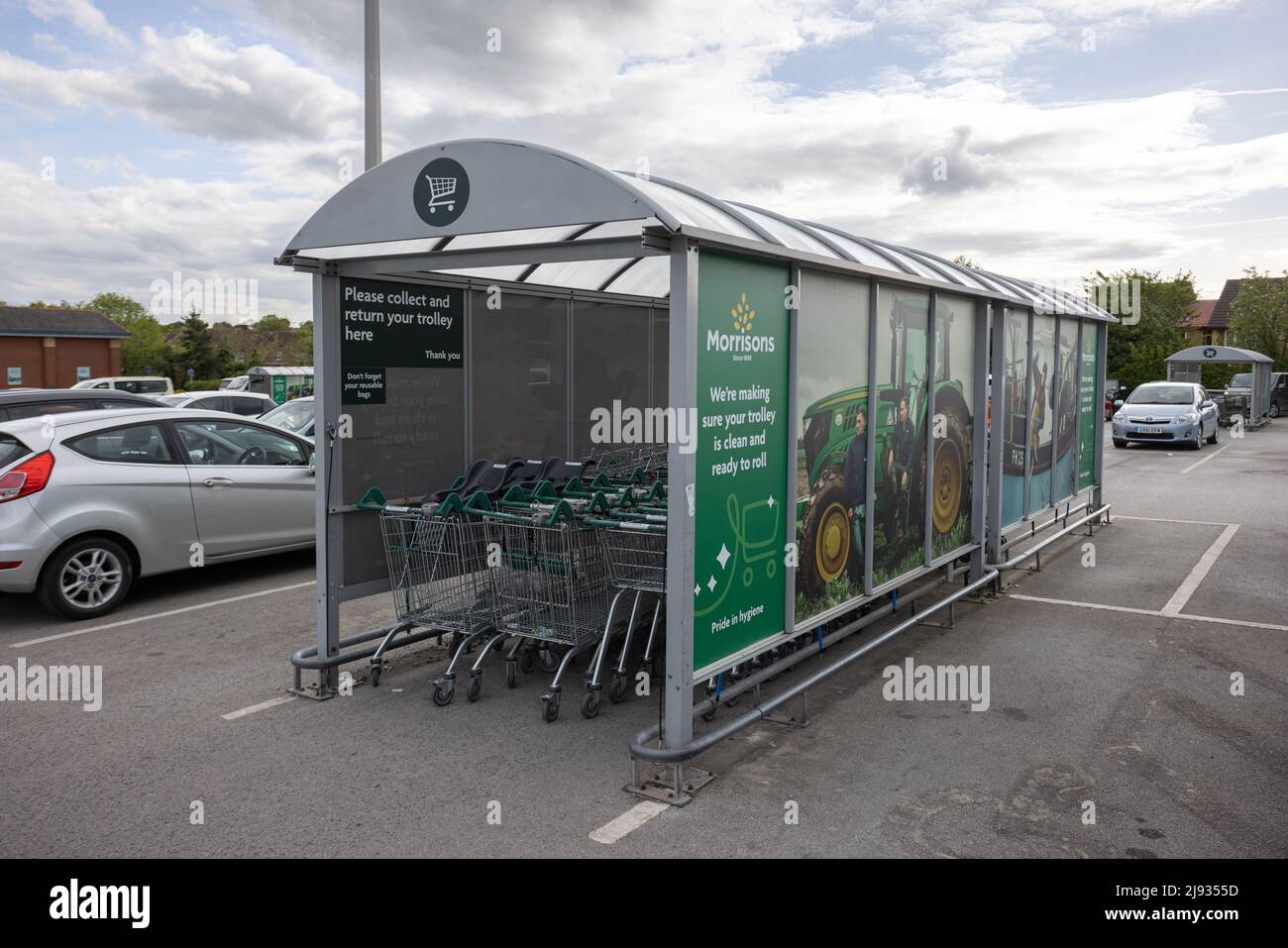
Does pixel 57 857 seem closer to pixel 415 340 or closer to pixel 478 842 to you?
pixel 478 842

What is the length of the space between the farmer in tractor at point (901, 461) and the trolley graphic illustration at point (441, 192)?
3.28m

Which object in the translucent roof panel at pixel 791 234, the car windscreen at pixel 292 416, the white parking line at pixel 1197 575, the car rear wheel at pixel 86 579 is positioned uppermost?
the translucent roof panel at pixel 791 234

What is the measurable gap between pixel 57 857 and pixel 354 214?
3.42 m

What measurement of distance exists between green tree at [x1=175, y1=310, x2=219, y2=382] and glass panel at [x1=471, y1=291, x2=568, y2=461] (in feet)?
190

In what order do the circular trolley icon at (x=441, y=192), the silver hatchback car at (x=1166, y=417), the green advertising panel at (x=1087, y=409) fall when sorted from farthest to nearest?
the silver hatchback car at (x=1166, y=417) < the green advertising panel at (x=1087, y=409) < the circular trolley icon at (x=441, y=192)

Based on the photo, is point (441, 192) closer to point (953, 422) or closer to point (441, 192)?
point (441, 192)

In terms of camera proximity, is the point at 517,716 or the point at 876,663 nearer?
the point at 517,716

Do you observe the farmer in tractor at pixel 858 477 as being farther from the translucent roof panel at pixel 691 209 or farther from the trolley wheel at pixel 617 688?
the trolley wheel at pixel 617 688

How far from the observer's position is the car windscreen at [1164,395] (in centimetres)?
2409

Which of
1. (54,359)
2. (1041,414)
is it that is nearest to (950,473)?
(1041,414)

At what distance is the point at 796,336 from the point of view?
5398 millimetres

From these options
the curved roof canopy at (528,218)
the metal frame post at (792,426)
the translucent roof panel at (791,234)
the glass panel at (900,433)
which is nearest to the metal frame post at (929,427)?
the glass panel at (900,433)
